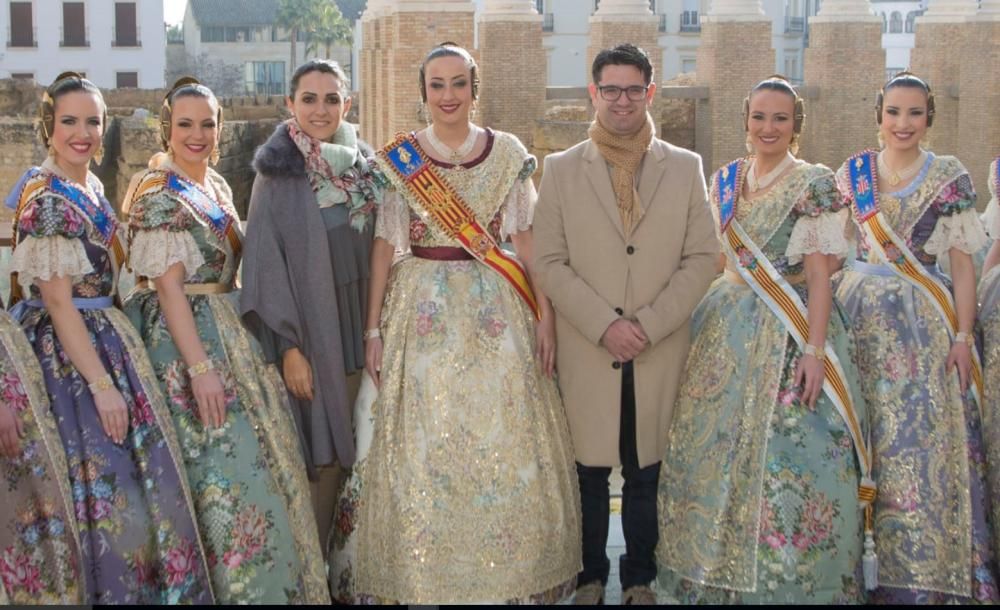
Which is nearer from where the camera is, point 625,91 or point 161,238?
point 161,238

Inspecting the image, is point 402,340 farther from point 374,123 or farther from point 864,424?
point 374,123

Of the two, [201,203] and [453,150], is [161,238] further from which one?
[453,150]

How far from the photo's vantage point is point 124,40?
45.5 m

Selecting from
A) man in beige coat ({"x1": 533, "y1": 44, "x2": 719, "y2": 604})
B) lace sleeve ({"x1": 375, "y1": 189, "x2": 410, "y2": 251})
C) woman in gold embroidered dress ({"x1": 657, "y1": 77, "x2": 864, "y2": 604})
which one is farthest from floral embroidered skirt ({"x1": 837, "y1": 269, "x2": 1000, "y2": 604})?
lace sleeve ({"x1": 375, "y1": 189, "x2": 410, "y2": 251})

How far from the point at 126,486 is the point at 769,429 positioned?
82.6 inches

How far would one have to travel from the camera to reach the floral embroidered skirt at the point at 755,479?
15.4 ft

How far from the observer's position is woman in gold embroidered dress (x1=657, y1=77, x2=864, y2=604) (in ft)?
15.5

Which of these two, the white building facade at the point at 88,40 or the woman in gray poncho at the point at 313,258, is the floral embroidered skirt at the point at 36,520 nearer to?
the woman in gray poncho at the point at 313,258

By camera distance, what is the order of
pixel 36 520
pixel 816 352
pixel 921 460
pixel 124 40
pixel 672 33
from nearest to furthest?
pixel 36 520
pixel 816 352
pixel 921 460
pixel 672 33
pixel 124 40

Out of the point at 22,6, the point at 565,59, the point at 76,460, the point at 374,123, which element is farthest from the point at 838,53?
the point at 22,6

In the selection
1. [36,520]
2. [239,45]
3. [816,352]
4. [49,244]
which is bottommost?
[36,520]

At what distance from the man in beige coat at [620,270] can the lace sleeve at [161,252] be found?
3.83ft

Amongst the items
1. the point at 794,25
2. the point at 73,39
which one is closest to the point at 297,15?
the point at 73,39

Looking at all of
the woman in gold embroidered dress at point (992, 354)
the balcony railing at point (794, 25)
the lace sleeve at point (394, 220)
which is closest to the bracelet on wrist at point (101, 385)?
the lace sleeve at point (394, 220)
